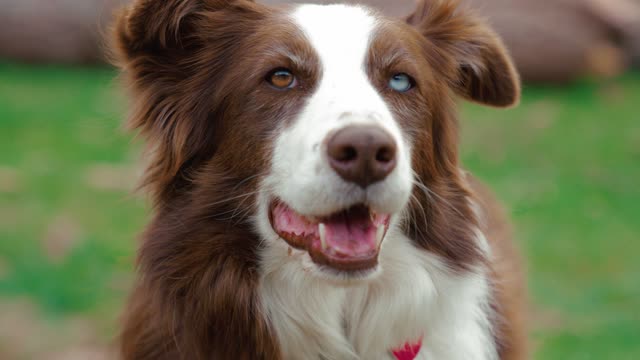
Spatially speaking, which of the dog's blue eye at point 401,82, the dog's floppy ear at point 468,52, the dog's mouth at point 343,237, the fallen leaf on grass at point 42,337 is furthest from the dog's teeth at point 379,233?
the fallen leaf on grass at point 42,337

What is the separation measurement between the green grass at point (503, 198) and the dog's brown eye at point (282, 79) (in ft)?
2.58

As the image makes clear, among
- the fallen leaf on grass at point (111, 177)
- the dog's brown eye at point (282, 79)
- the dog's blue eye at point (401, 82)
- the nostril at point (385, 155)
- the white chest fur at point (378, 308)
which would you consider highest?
the dog's blue eye at point (401, 82)

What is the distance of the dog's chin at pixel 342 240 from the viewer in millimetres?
3434

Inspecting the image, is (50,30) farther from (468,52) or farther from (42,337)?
(468,52)

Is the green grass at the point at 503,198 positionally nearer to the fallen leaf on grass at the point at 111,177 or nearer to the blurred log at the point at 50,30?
the fallen leaf on grass at the point at 111,177

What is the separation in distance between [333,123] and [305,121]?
0.20m

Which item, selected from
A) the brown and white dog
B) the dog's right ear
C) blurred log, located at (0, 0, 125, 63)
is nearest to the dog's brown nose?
the brown and white dog

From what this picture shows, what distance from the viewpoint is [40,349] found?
5.63 meters

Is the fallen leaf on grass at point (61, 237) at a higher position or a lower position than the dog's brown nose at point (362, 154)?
lower

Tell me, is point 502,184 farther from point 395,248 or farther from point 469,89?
point 395,248

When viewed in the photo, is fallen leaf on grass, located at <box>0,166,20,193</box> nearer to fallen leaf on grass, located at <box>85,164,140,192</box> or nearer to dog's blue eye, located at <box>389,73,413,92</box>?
fallen leaf on grass, located at <box>85,164,140,192</box>

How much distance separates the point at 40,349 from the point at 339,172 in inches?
119

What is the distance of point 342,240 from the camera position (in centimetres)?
349

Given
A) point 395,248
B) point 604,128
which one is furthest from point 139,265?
point 604,128
